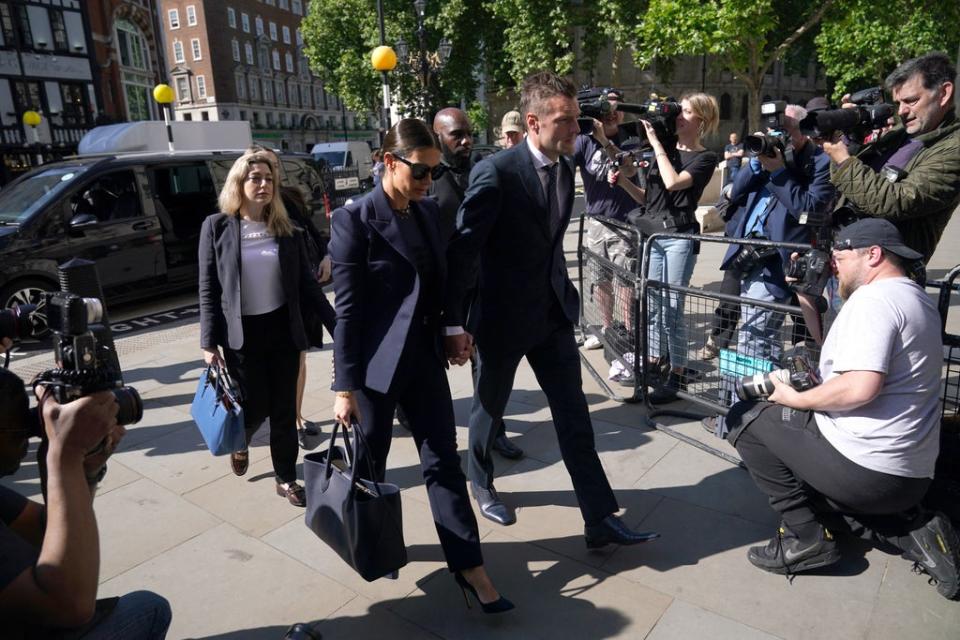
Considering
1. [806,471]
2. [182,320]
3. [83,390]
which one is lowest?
[182,320]

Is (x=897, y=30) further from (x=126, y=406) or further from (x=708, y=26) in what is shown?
(x=126, y=406)

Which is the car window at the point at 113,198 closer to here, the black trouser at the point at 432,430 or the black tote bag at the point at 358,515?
the black trouser at the point at 432,430

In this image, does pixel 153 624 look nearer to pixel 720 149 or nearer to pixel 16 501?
pixel 16 501

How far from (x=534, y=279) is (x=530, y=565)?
1253 millimetres

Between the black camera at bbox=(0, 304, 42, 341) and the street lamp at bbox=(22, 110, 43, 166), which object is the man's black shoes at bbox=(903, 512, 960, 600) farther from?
the street lamp at bbox=(22, 110, 43, 166)

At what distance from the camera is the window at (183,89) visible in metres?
60.7

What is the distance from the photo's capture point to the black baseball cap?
8.12 feet

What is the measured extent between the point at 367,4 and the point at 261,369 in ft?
118

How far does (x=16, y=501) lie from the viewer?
1889 mm

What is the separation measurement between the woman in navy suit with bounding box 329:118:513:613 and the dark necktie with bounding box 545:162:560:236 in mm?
538

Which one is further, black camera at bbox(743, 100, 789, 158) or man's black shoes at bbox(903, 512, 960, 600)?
black camera at bbox(743, 100, 789, 158)

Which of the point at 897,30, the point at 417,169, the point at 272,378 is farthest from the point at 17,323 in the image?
the point at 897,30

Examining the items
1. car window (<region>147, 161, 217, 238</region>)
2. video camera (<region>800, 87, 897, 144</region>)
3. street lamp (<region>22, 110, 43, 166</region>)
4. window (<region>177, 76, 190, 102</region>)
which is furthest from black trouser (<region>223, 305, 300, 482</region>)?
window (<region>177, 76, 190, 102</region>)

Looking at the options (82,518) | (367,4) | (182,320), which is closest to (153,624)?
(82,518)
